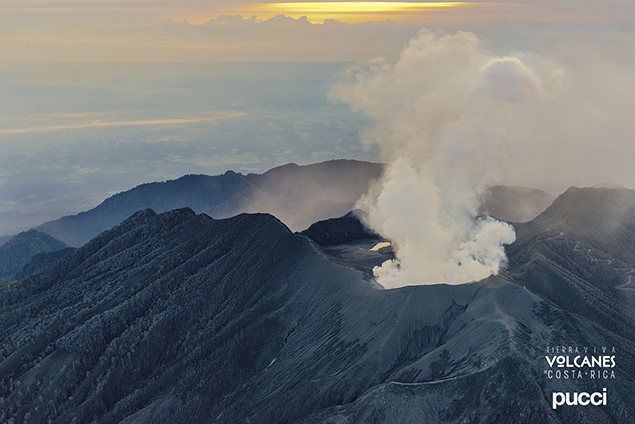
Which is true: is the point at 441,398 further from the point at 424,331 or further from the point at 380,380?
the point at 424,331

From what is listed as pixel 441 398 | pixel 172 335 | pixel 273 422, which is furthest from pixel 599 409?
pixel 172 335

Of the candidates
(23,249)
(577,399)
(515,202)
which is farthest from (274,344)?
(23,249)

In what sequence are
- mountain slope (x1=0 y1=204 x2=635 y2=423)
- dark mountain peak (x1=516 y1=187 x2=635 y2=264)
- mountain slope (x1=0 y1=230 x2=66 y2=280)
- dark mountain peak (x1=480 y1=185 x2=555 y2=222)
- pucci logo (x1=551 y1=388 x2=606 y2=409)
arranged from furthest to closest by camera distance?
mountain slope (x1=0 y1=230 x2=66 y2=280)
dark mountain peak (x1=480 y1=185 x2=555 y2=222)
dark mountain peak (x1=516 y1=187 x2=635 y2=264)
mountain slope (x1=0 y1=204 x2=635 y2=423)
pucci logo (x1=551 y1=388 x2=606 y2=409)

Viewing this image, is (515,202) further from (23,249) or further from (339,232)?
(23,249)

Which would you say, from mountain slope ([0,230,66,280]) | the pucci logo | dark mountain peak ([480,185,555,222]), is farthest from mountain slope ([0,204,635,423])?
dark mountain peak ([480,185,555,222])

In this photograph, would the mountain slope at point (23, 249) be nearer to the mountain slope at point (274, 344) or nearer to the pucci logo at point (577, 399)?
the mountain slope at point (274, 344)

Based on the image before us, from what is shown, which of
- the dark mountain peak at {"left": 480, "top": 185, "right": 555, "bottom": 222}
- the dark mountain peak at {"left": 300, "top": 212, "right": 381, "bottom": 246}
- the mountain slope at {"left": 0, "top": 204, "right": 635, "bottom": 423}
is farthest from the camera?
the dark mountain peak at {"left": 480, "top": 185, "right": 555, "bottom": 222}

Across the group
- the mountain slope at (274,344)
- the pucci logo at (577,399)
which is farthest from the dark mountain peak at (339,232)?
the pucci logo at (577,399)

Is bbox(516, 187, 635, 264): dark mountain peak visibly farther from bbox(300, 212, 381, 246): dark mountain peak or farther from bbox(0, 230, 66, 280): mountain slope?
bbox(0, 230, 66, 280): mountain slope
